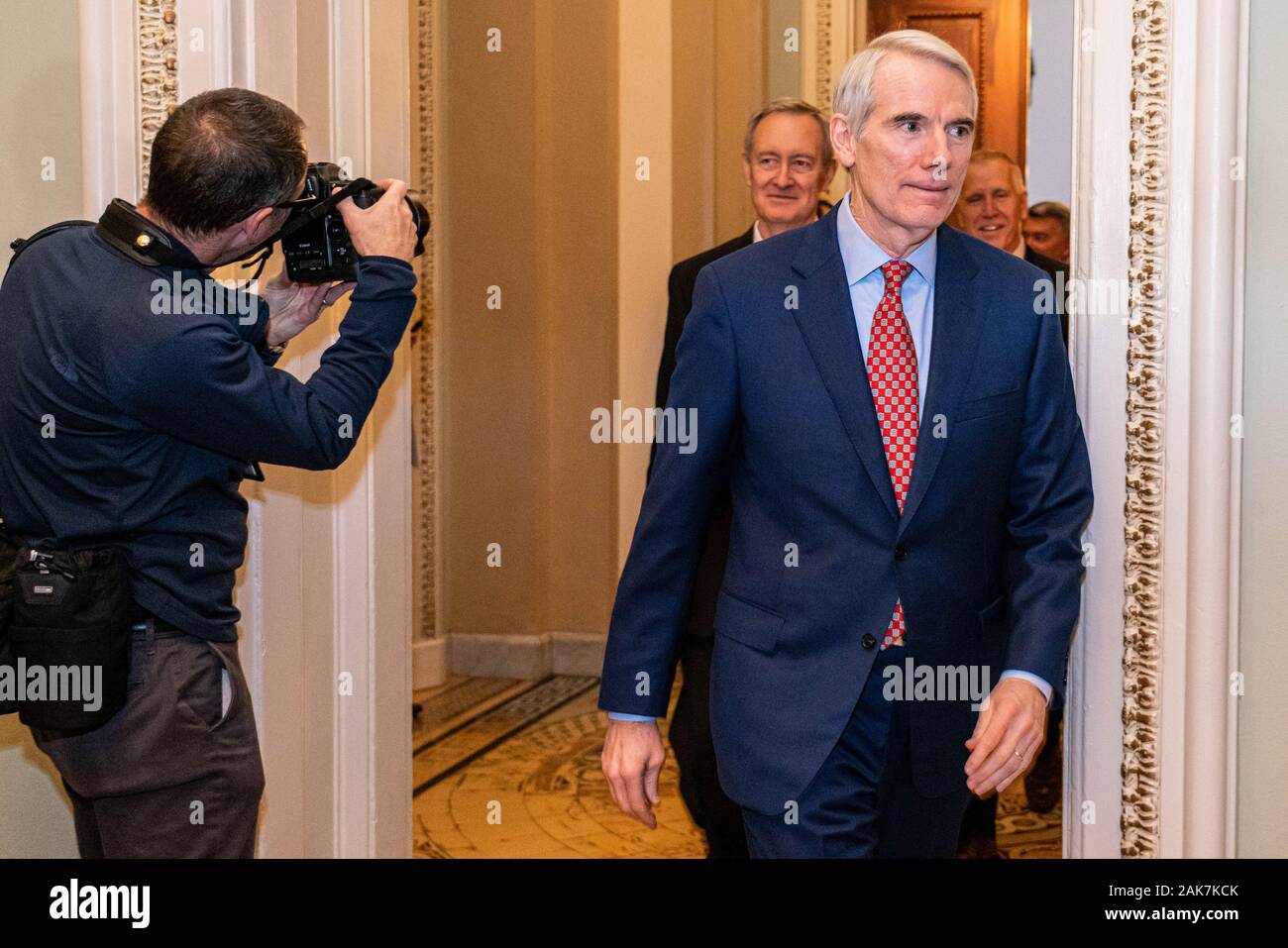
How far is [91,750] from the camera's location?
2.12 meters

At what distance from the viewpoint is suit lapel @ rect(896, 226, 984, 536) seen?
2.07m

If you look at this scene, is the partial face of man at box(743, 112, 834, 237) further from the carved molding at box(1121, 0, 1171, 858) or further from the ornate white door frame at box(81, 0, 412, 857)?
the carved molding at box(1121, 0, 1171, 858)

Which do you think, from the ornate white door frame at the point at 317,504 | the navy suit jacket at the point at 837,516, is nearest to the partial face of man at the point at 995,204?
the ornate white door frame at the point at 317,504

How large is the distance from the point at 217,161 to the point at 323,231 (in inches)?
10.9

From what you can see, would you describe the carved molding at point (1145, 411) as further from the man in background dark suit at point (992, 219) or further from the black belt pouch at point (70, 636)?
the man in background dark suit at point (992, 219)

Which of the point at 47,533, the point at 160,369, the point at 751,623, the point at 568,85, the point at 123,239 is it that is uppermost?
the point at 568,85

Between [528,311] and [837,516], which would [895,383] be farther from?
[528,311]

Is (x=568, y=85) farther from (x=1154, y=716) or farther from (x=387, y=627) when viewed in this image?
(x=1154, y=716)

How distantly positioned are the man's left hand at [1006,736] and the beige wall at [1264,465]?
18.0 inches

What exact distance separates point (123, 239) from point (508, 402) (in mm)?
4553

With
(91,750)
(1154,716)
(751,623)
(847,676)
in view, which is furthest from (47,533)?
(1154,716)

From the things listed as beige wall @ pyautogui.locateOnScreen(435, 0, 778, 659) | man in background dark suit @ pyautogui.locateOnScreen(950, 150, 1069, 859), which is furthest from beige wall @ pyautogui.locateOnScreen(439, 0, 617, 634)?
man in background dark suit @ pyautogui.locateOnScreen(950, 150, 1069, 859)

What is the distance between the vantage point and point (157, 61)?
2650mm

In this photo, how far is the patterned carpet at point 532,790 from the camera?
4.39m
